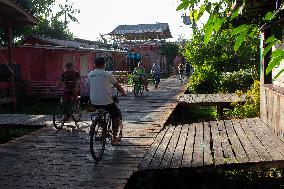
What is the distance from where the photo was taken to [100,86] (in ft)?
22.8

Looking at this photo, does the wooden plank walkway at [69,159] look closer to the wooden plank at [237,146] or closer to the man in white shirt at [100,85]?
the man in white shirt at [100,85]

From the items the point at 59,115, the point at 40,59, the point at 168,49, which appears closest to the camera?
the point at 59,115

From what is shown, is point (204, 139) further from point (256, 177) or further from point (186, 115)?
point (186, 115)

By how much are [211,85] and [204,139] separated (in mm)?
12186

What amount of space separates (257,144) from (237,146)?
384 millimetres

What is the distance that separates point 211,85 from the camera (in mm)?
20172

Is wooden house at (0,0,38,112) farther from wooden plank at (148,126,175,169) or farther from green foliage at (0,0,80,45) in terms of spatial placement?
wooden plank at (148,126,175,169)

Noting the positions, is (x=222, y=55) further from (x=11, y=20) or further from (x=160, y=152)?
(x=160, y=152)

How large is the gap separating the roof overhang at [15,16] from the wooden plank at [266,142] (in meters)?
9.26

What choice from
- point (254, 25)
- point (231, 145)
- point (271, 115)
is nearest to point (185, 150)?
point (231, 145)

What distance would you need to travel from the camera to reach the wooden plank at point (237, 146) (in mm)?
6345

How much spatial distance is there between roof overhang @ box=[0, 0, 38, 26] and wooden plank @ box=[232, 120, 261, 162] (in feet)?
29.5

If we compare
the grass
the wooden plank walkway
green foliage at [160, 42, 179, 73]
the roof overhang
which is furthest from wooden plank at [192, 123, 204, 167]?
green foliage at [160, 42, 179, 73]

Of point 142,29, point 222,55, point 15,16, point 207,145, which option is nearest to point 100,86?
point 207,145
